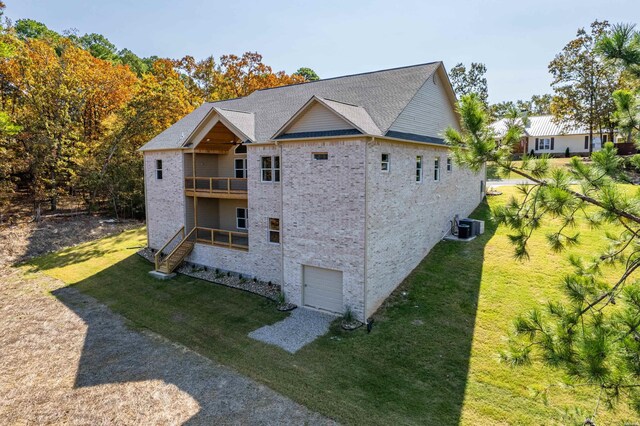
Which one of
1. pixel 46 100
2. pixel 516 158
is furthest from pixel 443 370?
pixel 46 100

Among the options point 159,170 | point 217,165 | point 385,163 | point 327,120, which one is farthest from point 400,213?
point 159,170

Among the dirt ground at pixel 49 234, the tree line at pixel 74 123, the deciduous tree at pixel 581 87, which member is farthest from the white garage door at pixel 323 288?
the deciduous tree at pixel 581 87

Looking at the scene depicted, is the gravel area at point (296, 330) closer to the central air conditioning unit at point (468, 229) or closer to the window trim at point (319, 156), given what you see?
the window trim at point (319, 156)

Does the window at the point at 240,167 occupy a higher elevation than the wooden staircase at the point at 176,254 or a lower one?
higher

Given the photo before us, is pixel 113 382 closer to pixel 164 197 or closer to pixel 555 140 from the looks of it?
pixel 164 197

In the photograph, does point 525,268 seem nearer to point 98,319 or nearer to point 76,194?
point 98,319
